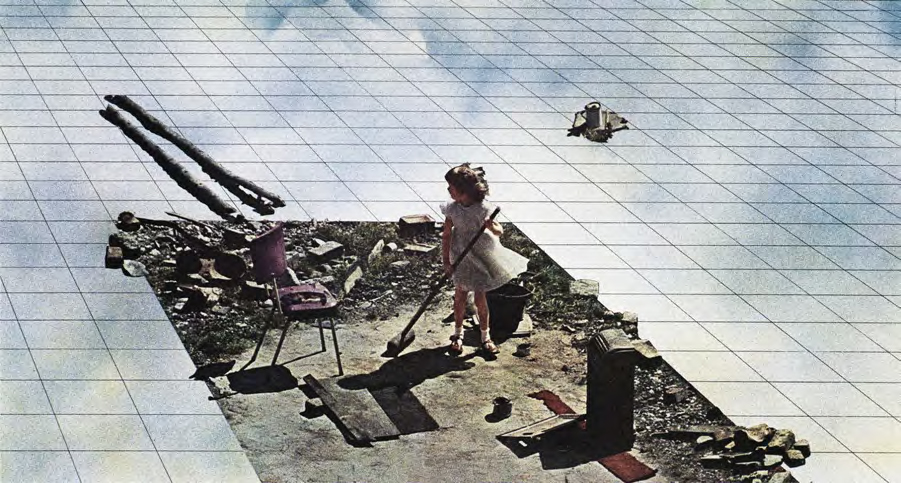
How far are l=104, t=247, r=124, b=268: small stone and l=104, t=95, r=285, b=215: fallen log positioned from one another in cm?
165

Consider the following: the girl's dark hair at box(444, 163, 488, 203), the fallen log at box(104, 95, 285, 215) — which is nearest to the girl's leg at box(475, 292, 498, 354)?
the girl's dark hair at box(444, 163, 488, 203)

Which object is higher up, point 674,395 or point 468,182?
point 468,182

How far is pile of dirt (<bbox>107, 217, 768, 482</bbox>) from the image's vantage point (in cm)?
1102

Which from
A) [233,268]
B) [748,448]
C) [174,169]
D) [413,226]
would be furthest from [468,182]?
[174,169]

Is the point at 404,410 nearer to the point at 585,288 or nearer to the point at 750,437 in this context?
the point at 750,437

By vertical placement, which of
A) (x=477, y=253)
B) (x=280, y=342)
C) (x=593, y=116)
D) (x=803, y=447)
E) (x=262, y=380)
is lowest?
(x=262, y=380)

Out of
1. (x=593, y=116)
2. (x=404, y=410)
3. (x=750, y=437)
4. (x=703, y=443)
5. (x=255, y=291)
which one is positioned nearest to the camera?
(x=750, y=437)

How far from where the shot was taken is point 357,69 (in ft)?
57.2

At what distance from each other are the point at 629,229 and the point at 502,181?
1556 mm

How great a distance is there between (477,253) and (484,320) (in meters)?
0.58

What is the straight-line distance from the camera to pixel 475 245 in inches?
462

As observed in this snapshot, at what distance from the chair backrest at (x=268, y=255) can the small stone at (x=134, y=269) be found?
1735 mm

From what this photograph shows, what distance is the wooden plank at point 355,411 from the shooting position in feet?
35.0

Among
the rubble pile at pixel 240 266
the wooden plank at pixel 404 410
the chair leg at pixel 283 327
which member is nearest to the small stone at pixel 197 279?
the rubble pile at pixel 240 266
